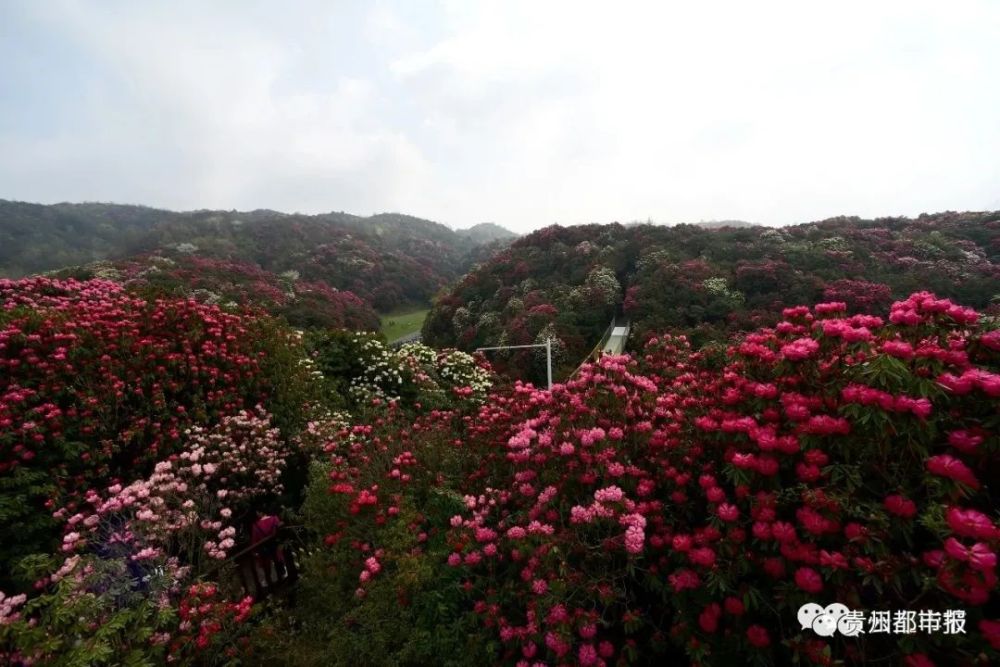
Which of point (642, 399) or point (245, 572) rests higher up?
point (642, 399)

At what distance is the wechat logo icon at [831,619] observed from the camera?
220 cm

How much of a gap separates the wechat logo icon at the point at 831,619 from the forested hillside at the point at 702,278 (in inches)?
569

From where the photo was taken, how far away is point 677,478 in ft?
10.1

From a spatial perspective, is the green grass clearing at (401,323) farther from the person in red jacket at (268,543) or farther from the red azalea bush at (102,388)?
the person in red jacket at (268,543)

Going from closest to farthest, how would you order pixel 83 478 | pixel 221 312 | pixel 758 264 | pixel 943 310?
pixel 943 310
pixel 83 478
pixel 221 312
pixel 758 264

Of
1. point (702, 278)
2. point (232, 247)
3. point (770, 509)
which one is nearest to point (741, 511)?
point (770, 509)

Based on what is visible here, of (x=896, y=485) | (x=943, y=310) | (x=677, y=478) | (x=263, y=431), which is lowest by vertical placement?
(x=263, y=431)

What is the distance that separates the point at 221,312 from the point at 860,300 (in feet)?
66.0

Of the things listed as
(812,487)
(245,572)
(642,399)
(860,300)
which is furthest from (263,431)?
(860,300)

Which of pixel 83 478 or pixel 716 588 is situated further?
pixel 83 478

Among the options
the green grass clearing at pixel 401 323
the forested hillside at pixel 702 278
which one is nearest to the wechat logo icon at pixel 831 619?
the forested hillside at pixel 702 278

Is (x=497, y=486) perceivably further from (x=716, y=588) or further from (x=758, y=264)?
(x=758, y=264)

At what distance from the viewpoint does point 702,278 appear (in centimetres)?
2053

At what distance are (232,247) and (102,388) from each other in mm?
41619
